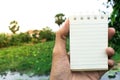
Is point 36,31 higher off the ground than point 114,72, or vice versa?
point 36,31

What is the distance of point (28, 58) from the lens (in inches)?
193

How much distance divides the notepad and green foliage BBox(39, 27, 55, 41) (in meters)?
3.61

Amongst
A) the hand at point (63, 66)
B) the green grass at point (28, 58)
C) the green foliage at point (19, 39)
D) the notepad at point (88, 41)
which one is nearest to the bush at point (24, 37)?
the green foliage at point (19, 39)

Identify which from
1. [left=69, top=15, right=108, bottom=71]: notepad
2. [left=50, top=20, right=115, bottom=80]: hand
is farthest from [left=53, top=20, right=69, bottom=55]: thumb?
[left=69, top=15, right=108, bottom=71]: notepad

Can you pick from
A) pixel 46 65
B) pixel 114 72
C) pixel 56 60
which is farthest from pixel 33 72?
pixel 56 60

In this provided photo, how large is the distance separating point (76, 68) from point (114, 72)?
9.68 feet

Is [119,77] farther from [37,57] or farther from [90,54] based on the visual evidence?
[90,54]

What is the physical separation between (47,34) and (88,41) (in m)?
3.81

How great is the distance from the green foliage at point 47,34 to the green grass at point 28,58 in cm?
8

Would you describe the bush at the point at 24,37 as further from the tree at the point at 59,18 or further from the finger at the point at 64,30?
the finger at the point at 64,30

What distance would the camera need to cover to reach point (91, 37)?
943 mm

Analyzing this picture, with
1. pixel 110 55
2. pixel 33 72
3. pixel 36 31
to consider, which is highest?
pixel 110 55

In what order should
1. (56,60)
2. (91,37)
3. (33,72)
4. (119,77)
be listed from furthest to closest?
(33,72) → (119,77) → (56,60) → (91,37)

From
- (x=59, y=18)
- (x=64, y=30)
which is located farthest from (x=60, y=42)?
(x=59, y=18)
